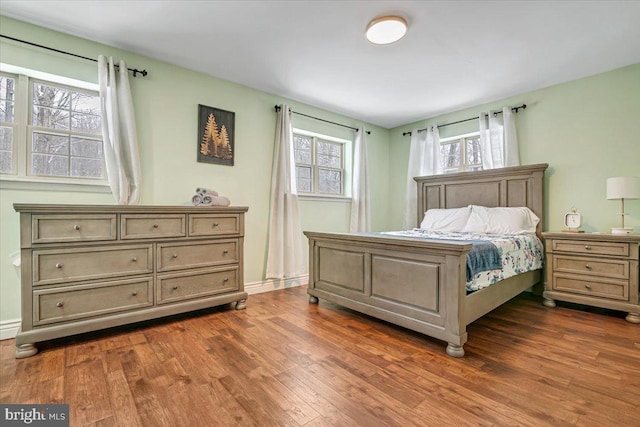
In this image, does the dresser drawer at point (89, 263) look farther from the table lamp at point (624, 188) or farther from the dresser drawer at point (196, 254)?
the table lamp at point (624, 188)

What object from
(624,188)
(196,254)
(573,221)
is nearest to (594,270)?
(573,221)

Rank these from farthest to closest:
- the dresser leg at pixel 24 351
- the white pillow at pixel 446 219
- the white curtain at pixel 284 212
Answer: the white pillow at pixel 446 219 < the white curtain at pixel 284 212 < the dresser leg at pixel 24 351

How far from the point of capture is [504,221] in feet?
11.4

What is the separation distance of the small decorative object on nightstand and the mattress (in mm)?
307

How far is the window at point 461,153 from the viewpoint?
170 inches

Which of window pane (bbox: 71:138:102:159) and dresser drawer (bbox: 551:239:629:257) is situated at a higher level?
window pane (bbox: 71:138:102:159)

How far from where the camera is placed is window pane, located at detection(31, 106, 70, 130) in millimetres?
2527

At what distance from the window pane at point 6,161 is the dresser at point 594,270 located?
16.2 ft

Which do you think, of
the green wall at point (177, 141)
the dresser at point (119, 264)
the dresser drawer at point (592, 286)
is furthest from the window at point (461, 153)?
the dresser at point (119, 264)

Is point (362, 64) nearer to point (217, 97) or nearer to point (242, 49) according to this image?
point (242, 49)

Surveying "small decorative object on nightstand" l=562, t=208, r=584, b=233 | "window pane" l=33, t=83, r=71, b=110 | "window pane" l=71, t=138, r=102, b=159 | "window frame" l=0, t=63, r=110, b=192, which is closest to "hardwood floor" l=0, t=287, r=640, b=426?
"small decorative object on nightstand" l=562, t=208, r=584, b=233

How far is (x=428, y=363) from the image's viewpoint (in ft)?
6.21

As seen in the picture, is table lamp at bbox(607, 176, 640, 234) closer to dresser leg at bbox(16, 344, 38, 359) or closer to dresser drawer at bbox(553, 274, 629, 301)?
dresser drawer at bbox(553, 274, 629, 301)

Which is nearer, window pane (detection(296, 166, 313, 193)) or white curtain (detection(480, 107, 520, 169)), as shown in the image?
white curtain (detection(480, 107, 520, 169))
